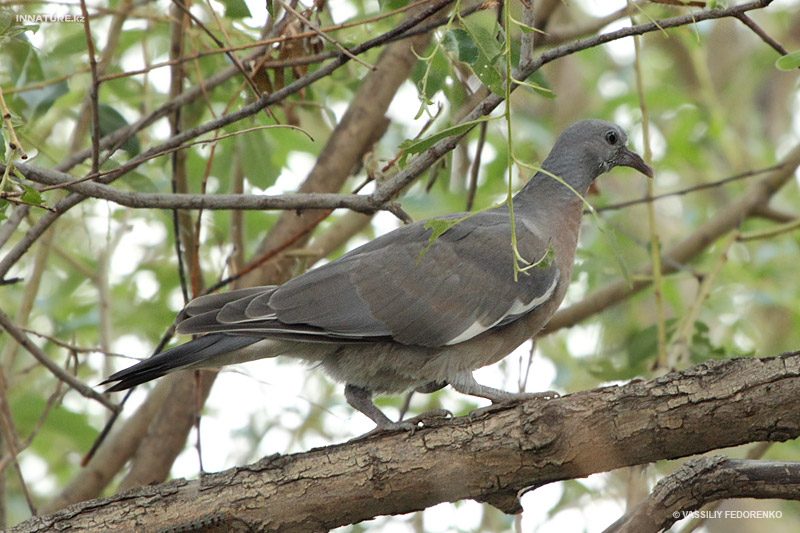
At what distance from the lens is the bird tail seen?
310 cm

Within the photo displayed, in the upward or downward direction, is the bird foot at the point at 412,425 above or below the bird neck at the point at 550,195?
below

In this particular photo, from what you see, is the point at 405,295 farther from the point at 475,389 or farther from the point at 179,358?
the point at 179,358

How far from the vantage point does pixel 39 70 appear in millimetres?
3760

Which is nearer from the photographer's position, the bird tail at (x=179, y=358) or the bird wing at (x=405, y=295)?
the bird tail at (x=179, y=358)

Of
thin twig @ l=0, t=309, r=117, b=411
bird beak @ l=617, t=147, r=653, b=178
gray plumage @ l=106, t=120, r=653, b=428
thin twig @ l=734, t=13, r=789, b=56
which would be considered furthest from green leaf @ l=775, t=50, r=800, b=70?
thin twig @ l=0, t=309, r=117, b=411

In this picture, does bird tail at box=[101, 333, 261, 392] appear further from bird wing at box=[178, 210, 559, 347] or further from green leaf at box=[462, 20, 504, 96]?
green leaf at box=[462, 20, 504, 96]

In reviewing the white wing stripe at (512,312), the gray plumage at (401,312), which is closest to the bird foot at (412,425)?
the gray plumage at (401,312)

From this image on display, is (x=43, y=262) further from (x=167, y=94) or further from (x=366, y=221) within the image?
(x=366, y=221)

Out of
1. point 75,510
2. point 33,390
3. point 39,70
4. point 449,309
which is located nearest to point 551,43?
point 449,309

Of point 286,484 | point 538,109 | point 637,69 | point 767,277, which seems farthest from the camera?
point 538,109

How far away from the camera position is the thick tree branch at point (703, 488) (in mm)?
2465

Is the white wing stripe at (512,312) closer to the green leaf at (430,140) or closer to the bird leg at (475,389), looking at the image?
the bird leg at (475,389)

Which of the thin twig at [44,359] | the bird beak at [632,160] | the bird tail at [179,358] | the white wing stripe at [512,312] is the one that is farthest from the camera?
the bird beak at [632,160]

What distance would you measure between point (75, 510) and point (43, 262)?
1839mm
